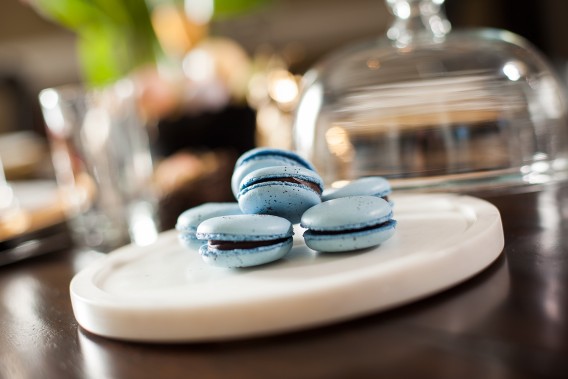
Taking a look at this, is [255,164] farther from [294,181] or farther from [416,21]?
[416,21]

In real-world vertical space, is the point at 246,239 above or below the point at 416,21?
below

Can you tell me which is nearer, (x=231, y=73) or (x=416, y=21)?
(x=416, y=21)

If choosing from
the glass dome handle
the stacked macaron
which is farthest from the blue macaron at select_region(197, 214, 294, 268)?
the glass dome handle

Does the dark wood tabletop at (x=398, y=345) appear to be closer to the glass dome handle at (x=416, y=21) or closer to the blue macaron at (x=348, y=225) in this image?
the blue macaron at (x=348, y=225)

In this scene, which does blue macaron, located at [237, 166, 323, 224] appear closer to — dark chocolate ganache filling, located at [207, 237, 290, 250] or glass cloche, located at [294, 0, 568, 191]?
dark chocolate ganache filling, located at [207, 237, 290, 250]

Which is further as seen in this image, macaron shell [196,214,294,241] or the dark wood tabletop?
macaron shell [196,214,294,241]

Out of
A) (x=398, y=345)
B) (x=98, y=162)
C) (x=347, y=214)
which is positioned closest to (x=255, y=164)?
(x=347, y=214)

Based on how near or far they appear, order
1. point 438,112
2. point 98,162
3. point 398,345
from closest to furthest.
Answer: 1. point 398,345
2. point 438,112
3. point 98,162

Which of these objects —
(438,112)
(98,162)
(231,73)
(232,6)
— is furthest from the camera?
(232,6)
